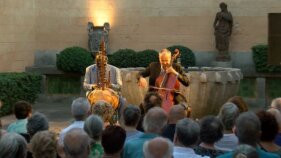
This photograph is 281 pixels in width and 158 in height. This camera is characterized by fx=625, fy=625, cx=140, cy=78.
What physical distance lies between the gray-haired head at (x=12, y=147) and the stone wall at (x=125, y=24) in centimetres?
1268

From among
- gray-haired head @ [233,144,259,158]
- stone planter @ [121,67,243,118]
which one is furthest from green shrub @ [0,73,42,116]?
gray-haired head @ [233,144,259,158]

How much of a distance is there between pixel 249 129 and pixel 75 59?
1308 cm

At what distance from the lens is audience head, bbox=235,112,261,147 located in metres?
4.95

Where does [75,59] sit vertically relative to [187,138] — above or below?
above

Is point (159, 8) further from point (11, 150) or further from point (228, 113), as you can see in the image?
point (11, 150)

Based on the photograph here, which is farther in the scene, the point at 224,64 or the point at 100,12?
the point at 100,12

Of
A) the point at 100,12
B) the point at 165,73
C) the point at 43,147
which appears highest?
the point at 100,12

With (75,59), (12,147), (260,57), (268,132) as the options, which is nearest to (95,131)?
(12,147)

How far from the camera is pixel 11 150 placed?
4504 mm

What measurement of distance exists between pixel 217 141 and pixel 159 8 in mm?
13283

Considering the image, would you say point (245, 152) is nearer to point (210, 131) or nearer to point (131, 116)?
point (210, 131)

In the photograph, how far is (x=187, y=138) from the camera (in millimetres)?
5043

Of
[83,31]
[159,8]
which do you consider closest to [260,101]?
[159,8]

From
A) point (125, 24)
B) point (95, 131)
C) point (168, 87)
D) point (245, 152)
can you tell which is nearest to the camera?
point (245, 152)
